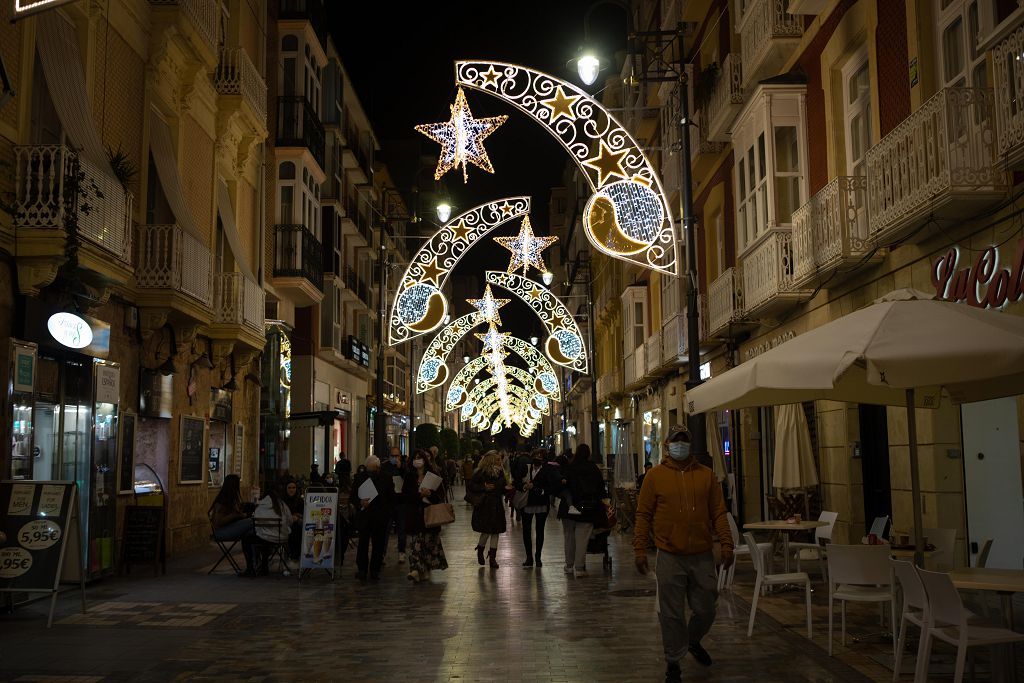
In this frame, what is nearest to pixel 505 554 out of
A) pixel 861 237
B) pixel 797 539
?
pixel 797 539

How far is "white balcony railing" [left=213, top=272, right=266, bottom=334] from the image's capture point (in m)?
19.8

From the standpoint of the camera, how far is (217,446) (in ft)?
71.1

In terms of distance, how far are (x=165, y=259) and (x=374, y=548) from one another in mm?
5880

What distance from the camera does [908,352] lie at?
7121 mm

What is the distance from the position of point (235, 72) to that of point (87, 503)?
10505 mm

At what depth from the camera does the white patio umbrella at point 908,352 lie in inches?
276

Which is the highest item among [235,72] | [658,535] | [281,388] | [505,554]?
[235,72]

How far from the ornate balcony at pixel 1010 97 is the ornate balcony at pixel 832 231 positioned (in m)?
3.32

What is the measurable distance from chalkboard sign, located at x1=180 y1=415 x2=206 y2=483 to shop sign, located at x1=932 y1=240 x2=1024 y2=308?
13.3 metres

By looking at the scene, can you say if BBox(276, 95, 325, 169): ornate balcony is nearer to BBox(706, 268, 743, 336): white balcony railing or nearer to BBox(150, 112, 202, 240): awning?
BBox(150, 112, 202, 240): awning

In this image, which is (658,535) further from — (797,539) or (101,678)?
(797,539)

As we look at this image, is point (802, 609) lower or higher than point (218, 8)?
lower

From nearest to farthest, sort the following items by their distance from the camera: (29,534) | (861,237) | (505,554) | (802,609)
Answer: (29,534) < (802,609) < (861,237) < (505,554)

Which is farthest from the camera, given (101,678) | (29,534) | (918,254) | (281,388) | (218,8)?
(281,388)
